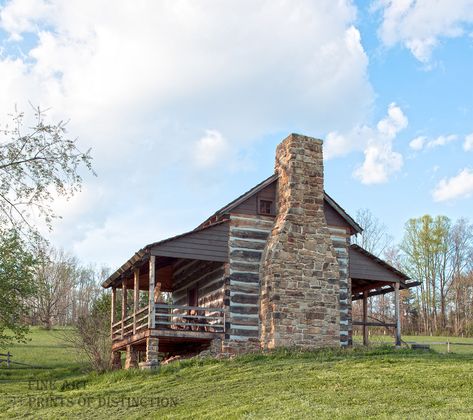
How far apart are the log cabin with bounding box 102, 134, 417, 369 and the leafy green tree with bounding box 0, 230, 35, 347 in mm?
3594

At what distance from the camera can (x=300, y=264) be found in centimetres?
2247

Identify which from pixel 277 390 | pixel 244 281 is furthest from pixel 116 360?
pixel 277 390

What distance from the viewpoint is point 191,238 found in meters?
21.9

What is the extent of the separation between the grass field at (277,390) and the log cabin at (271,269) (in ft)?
6.03

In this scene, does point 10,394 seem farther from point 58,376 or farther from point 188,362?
point 58,376

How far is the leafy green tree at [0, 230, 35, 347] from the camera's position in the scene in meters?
18.8

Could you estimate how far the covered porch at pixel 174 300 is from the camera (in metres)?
21.3

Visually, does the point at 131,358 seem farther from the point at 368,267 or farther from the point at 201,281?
the point at 368,267

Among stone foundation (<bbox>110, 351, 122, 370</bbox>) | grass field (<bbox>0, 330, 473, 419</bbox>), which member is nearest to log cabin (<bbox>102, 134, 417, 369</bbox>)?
stone foundation (<bbox>110, 351, 122, 370</bbox>)

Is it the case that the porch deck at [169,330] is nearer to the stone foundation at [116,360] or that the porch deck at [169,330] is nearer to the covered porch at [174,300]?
the covered porch at [174,300]

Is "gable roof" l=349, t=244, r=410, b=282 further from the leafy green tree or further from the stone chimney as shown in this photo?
the leafy green tree

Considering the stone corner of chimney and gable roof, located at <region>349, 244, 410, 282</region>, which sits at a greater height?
the stone corner of chimney

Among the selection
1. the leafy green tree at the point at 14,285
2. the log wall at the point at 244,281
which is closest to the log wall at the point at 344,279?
the log wall at the point at 244,281

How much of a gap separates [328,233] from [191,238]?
478 cm
